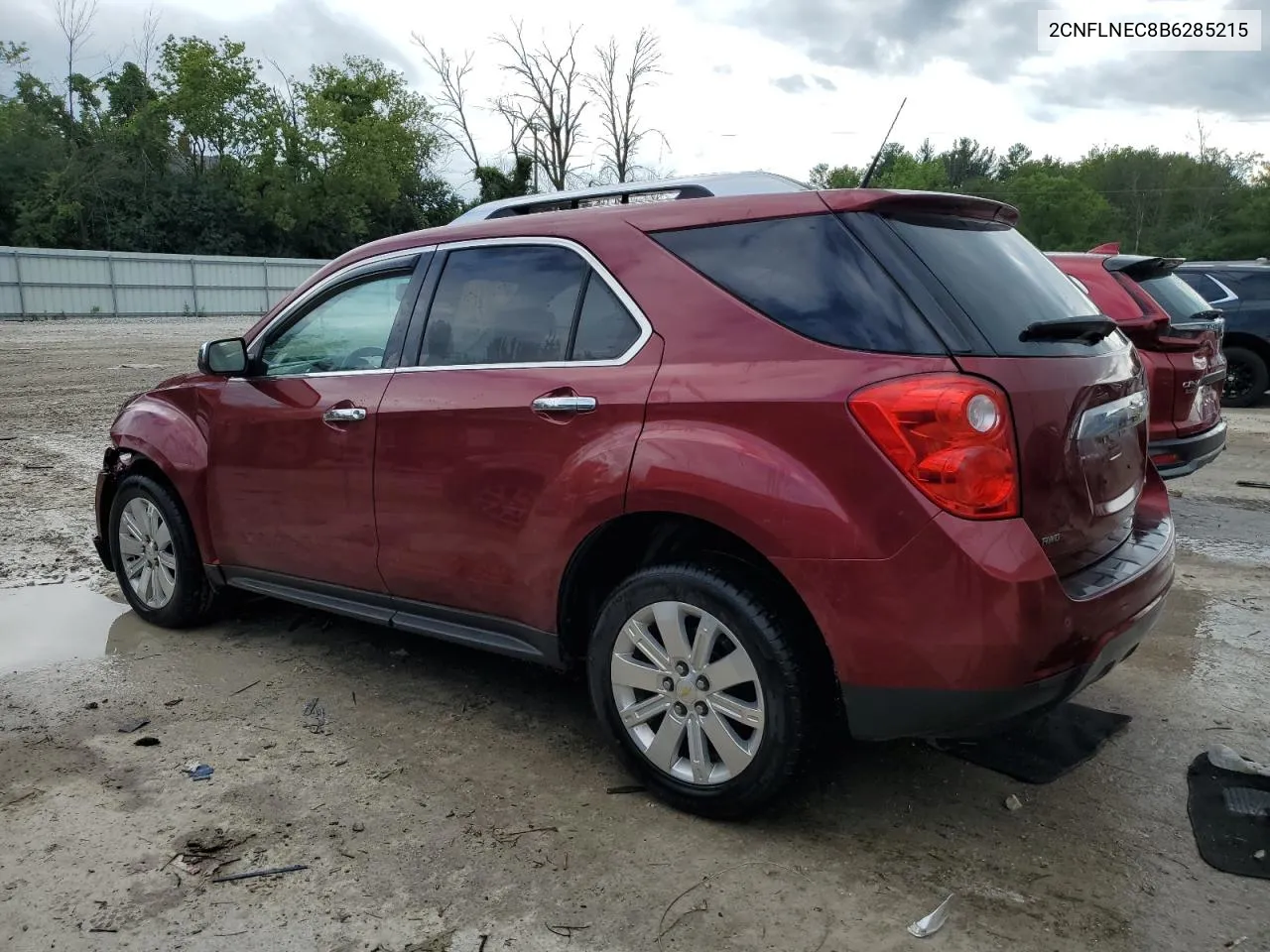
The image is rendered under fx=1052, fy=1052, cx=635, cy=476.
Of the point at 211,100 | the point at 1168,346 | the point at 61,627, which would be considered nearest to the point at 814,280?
the point at 61,627

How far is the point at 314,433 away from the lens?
4.07 m

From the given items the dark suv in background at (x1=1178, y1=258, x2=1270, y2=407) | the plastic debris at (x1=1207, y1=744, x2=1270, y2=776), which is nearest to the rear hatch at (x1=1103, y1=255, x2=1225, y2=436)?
the plastic debris at (x1=1207, y1=744, x2=1270, y2=776)

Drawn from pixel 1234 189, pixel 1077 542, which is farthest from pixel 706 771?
pixel 1234 189

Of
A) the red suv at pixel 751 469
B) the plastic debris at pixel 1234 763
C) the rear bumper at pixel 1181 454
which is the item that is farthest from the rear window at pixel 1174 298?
the plastic debris at pixel 1234 763

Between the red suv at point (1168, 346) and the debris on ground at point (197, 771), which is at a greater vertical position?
the red suv at point (1168, 346)

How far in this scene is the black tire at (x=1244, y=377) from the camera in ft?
41.6

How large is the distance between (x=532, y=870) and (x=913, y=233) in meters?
2.04

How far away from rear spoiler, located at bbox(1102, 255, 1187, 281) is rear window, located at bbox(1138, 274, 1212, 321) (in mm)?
43

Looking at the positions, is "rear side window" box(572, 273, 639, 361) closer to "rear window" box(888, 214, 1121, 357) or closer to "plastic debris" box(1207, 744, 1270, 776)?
"rear window" box(888, 214, 1121, 357)

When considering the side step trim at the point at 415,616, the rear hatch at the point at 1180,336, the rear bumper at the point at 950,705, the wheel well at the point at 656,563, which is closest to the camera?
the rear bumper at the point at 950,705

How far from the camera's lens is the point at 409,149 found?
5756 centimetres

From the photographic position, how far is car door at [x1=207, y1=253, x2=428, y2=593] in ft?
12.9

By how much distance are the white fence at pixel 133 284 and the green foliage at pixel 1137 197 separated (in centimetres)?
3380

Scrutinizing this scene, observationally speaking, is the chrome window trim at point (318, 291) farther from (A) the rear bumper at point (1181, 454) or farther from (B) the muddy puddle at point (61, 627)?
(A) the rear bumper at point (1181, 454)
